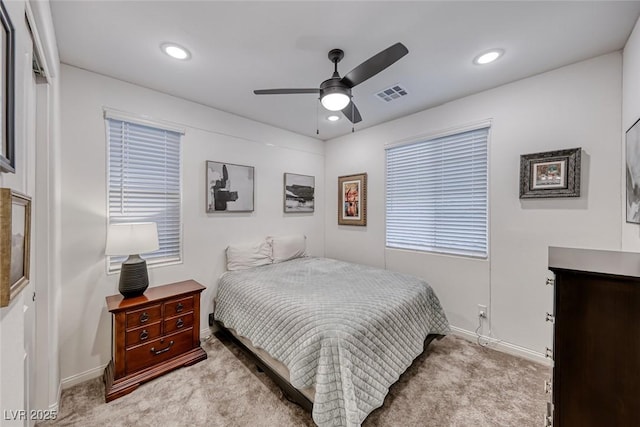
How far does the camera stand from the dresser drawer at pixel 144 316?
2127 mm

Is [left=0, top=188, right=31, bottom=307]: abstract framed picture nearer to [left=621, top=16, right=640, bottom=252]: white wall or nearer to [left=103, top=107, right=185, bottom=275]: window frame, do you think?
[left=103, top=107, right=185, bottom=275]: window frame

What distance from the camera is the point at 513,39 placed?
1.92 m

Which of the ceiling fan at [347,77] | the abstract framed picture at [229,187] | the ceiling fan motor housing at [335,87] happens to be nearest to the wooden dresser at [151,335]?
the abstract framed picture at [229,187]

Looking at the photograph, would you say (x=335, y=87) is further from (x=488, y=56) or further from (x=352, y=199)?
(x=352, y=199)

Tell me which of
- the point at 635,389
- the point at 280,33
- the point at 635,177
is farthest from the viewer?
the point at 280,33

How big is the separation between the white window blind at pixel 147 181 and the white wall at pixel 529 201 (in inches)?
112

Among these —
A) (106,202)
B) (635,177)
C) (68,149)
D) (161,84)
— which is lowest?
(106,202)

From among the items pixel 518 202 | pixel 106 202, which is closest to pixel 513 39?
pixel 518 202

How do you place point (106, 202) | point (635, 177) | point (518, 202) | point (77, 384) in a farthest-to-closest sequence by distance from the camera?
1. point (518, 202)
2. point (106, 202)
3. point (77, 384)
4. point (635, 177)

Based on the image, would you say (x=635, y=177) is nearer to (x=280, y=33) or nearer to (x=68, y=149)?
(x=280, y=33)

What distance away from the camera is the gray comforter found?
155cm

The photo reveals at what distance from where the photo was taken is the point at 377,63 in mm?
1645

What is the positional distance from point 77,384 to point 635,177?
4.53 m

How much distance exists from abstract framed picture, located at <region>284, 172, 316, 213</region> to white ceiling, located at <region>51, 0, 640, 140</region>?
157cm
